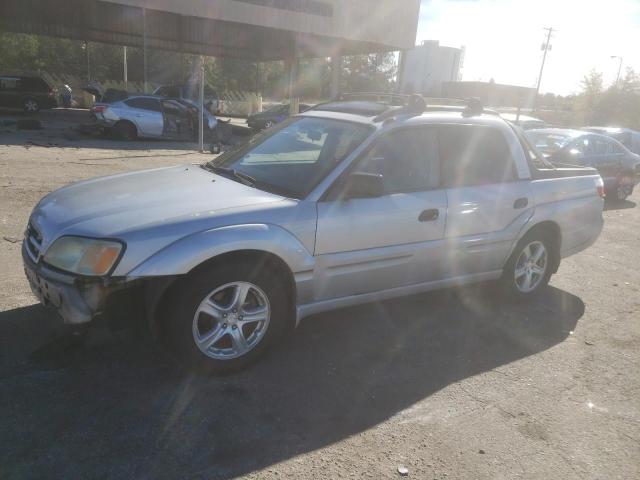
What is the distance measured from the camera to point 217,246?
2936mm

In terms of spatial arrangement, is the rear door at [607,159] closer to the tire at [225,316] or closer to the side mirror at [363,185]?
the side mirror at [363,185]

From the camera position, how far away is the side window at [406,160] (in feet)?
12.3

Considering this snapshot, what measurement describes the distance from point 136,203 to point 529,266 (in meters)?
3.58

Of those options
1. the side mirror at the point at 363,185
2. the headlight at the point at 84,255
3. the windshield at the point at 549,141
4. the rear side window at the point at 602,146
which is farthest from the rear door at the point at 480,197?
the rear side window at the point at 602,146

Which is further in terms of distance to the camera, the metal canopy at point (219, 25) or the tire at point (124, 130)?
the metal canopy at point (219, 25)

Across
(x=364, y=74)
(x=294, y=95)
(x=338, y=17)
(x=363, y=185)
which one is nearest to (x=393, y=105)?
(x=363, y=185)

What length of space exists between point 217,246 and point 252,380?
91 cm

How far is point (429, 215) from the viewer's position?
3.86 metres

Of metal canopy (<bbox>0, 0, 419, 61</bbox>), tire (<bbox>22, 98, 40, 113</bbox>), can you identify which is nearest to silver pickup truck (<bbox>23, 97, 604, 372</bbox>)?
metal canopy (<bbox>0, 0, 419, 61</bbox>)

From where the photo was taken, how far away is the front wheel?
4.65 metres

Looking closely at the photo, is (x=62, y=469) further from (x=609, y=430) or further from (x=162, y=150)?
(x=162, y=150)

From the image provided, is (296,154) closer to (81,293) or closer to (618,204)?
(81,293)

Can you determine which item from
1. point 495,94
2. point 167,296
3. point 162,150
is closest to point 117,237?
point 167,296

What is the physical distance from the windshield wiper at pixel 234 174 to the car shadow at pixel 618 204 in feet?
Answer: 30.9
